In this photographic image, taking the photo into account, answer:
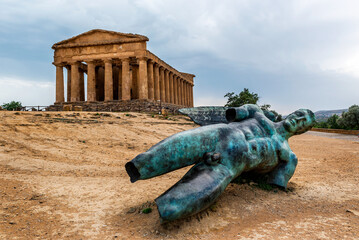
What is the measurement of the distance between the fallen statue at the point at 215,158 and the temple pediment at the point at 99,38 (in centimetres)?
2529

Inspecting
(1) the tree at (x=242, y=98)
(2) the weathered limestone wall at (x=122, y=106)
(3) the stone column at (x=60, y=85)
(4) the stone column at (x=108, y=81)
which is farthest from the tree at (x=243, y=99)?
(3) the stone column at (x=60, y=85)

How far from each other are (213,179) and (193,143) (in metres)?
0.60

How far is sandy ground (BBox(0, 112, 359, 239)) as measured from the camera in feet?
9.72

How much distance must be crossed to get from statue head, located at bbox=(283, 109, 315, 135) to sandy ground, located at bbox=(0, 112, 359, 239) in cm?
131

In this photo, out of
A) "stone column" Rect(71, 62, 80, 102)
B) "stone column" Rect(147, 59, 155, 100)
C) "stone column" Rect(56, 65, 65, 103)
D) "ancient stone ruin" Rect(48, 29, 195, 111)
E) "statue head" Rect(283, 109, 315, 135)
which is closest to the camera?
"statue head" Rect(283, 109, 315, 135)

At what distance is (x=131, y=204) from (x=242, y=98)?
91.8 ft

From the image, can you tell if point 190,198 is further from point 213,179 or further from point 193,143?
point 193,143

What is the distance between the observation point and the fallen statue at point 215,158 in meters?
2.94

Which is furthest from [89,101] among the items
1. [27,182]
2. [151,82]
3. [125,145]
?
[27,182]

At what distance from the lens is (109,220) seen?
331 cm

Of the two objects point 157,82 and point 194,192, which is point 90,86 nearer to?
point 157,82

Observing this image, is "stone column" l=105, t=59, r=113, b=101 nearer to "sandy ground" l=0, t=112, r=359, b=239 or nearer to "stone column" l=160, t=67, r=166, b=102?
"stone column" l=160, t=67, r=166, b=102

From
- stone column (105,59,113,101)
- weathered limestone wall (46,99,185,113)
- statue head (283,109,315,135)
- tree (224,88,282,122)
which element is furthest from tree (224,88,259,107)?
statue head (283,109,315,135)

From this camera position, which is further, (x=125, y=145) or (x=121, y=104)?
(x=121, y=104)
